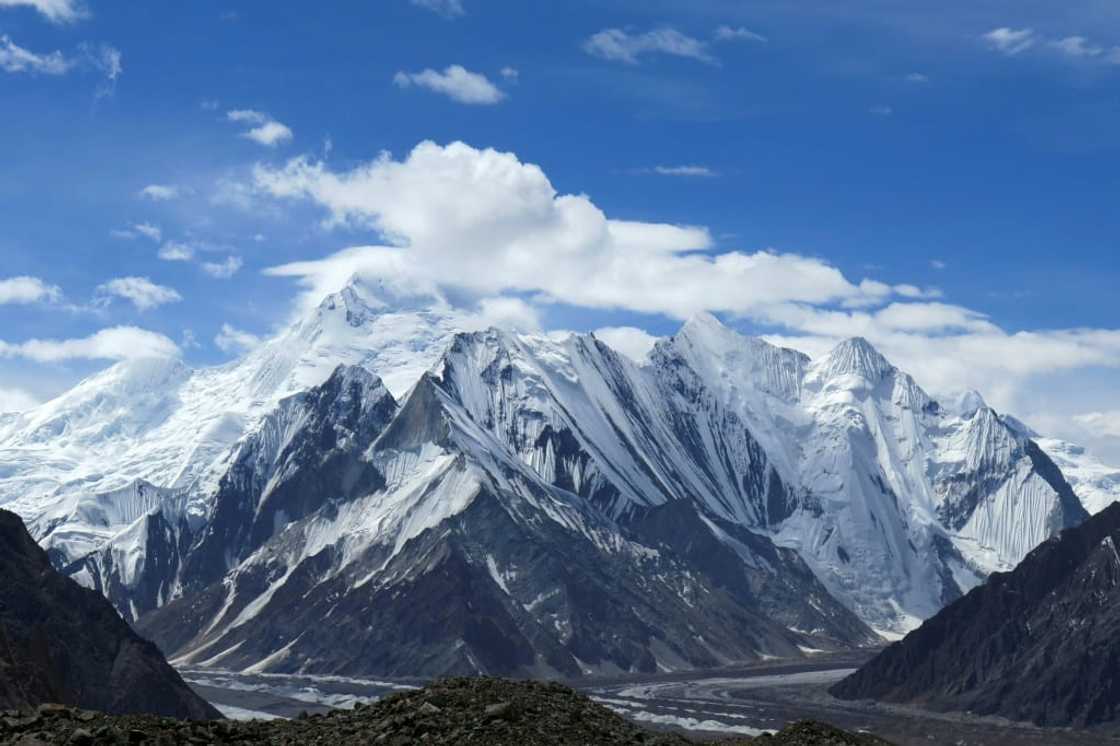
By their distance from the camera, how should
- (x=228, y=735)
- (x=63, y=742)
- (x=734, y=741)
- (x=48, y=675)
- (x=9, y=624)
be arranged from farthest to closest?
(x=9, y=624) → (x=48, y=675) → (x=734, y=741) → (x=228, y=735) → (x=63, y=742)

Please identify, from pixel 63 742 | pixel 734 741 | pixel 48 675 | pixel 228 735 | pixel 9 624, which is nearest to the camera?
pixel 63 742

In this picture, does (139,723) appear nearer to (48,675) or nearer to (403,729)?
(403,729)

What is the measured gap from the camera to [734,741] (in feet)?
270

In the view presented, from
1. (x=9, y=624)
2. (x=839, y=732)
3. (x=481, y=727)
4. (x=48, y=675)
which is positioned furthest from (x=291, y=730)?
(x=9, y=624)

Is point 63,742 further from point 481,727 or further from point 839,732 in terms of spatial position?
point 839,732

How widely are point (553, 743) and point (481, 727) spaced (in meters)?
2.92

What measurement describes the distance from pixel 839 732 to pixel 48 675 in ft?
366

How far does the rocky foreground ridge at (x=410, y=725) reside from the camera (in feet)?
211

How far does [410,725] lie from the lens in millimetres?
66438

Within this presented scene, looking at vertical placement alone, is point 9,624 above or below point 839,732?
above

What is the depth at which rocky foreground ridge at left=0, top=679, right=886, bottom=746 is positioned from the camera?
64.4 metres

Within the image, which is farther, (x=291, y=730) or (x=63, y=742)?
(x=291, y=730)

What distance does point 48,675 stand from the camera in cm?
17225

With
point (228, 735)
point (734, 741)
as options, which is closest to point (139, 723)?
point (228, 735)
